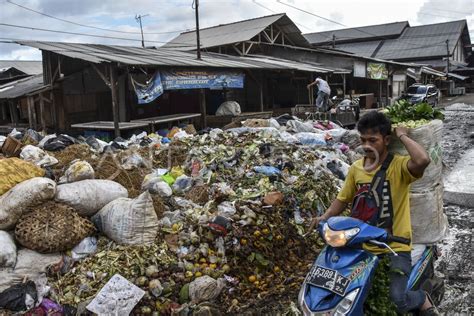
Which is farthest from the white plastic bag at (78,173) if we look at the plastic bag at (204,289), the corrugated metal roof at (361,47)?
the corrugated metal roof at (361,47)

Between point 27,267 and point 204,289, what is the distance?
1.58 meters

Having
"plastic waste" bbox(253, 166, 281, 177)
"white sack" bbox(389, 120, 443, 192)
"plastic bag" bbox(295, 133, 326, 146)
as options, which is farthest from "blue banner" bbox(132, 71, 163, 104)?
"white sack" bbox(389, 120, 443, 192)

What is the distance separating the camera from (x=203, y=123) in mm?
15227

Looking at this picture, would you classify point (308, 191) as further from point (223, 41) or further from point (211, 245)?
point (223, 41)

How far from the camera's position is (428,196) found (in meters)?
3.69

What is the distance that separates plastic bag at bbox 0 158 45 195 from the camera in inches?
176

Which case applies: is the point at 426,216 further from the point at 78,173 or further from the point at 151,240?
the point at 78,173

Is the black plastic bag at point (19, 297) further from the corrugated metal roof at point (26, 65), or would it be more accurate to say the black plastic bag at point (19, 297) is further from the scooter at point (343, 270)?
the corrugated metal roof at point (26, 65)

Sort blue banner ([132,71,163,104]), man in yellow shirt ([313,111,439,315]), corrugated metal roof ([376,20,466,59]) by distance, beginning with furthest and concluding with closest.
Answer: corrugated metal roof ([376,20,466,59]) → blue banner ([132,71,163,104]) → man in yellow shirt ([313,111,439,315])

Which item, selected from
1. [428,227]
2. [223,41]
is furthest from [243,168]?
[223,41]

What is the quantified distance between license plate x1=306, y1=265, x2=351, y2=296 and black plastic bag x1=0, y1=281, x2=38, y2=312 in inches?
94.6

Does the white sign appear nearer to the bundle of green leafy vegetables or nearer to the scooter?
the scooter

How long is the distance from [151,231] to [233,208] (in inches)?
39.4

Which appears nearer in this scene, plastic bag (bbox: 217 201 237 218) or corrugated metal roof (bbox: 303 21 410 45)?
plastic bag (bbox: 217 201 237 218)
